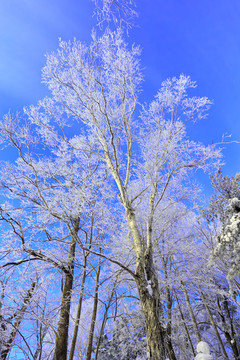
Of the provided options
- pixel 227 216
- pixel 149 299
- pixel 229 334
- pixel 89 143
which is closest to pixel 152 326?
pixel 149 299

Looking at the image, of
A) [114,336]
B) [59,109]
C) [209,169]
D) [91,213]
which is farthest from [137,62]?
[114,336]

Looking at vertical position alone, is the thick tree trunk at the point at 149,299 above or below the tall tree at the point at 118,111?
below

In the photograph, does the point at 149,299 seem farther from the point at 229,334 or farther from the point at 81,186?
the point at 229,334

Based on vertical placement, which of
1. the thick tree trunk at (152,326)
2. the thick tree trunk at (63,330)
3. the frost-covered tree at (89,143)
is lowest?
the thick tree trunk at (152,326)

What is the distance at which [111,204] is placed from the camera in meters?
9.09

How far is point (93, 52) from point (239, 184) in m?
5.57

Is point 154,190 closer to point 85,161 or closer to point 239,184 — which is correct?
point 239,184

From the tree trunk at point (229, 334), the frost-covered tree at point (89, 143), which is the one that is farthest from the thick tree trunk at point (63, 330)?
the tree trunk at point (229, 334)

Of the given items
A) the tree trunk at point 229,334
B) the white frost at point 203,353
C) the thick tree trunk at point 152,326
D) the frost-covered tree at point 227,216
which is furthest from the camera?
the tree trunk at point 229,334

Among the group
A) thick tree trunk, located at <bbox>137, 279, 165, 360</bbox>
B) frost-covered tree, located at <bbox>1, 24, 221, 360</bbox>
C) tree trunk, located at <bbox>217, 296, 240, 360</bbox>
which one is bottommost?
thick tree trunk, located at <bbox>137, 279, 165, 360</bbox>

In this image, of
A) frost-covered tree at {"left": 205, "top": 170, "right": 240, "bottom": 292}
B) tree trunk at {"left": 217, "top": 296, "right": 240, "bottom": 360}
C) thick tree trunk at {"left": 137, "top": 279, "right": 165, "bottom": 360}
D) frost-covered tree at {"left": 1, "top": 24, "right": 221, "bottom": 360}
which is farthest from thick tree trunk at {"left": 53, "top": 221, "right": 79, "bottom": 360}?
tree trunk at {"left": 217, "top": 296, "right": 240, "bottom": 360}

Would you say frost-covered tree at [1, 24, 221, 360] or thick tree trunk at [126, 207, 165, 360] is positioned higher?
frost-covered tree at [1, 24, 221, 360]

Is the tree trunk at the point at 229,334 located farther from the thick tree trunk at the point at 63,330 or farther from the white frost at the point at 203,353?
the thick tree trunk at the point at 63,330

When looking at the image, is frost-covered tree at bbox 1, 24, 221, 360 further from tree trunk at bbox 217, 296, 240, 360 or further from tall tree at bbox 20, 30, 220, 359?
tree trunk at bbox 217, 296, 240, 360
